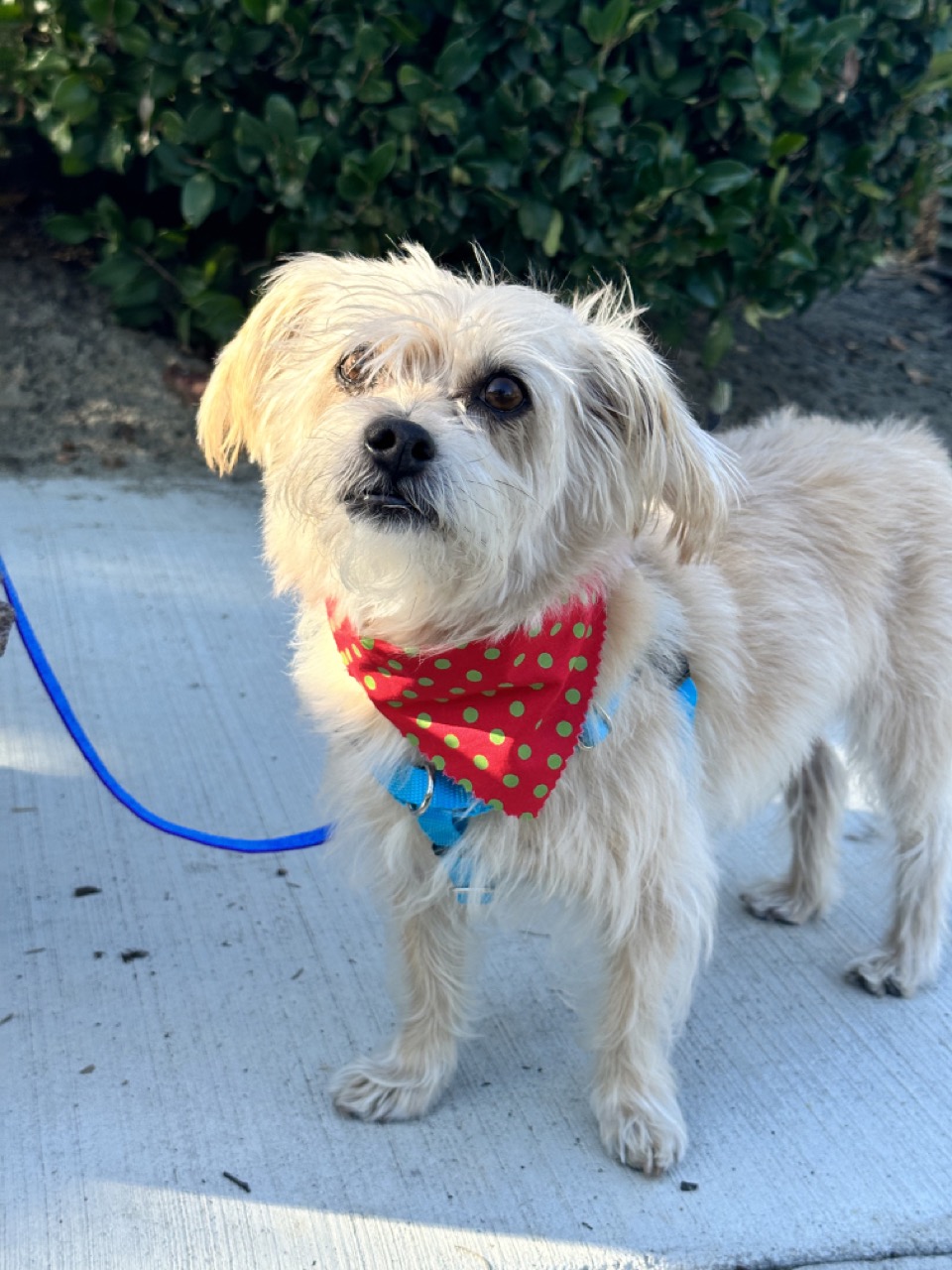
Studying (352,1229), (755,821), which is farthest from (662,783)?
(755,821)

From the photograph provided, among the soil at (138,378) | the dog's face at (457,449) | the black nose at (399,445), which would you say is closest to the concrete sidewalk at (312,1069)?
the dog's face at (457,449)

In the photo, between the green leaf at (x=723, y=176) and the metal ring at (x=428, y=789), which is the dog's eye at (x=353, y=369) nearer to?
the metal ring at (x=428, y=789)

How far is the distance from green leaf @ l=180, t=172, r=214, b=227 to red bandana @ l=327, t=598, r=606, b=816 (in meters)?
3.20

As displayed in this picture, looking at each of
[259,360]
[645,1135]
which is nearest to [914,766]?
[645,1135]

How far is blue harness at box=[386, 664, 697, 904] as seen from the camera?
2256 millimetres

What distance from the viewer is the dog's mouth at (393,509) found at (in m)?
2.00

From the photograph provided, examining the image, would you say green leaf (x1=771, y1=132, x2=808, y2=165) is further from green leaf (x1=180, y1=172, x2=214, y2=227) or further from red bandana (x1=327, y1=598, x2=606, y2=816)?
red bandana (x1=327, y1=598, x2=606, y2=816)

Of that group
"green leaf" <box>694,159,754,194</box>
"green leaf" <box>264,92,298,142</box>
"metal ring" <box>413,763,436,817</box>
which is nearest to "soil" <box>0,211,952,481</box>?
"green leaf" <box>694,159,754,194</box>

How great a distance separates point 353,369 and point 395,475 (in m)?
0.30

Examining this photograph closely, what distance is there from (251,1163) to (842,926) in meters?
1.70

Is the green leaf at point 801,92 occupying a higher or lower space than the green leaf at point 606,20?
lower

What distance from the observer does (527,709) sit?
2.21 metres

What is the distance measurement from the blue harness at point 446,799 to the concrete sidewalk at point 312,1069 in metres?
0.41

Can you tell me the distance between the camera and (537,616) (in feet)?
7.20
